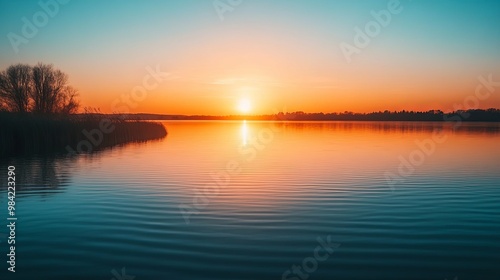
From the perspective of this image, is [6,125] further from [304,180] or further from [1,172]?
[304,180]

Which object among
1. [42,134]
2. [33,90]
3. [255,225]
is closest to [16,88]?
[33,90]

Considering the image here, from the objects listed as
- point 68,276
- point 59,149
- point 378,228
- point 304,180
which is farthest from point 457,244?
point 59,149

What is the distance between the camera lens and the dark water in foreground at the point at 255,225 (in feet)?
23.5

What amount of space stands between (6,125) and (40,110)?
40.2 meters

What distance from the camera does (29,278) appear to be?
6664 millimetres

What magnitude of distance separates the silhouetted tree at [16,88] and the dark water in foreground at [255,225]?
49624mm

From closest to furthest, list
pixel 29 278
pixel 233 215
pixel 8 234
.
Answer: pixel 29 278 < pixel 8 234 < pixel 233 215

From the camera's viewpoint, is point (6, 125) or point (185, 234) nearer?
point (185, 234)

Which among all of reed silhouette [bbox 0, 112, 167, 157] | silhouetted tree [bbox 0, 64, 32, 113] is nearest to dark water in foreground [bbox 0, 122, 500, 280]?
reed silhouette [bbox 0, 112, 167, 157]

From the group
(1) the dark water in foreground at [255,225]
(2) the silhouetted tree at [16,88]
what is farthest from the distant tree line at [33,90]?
(1) the dark water in foreground at [255,225]

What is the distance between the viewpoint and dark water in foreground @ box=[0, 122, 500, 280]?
7.15m

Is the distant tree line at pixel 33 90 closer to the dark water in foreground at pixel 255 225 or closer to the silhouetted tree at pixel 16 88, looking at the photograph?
the silhouetted tree at pixel 16 88

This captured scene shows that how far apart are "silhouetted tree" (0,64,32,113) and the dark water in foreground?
49624 mm

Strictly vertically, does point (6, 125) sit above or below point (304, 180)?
above
